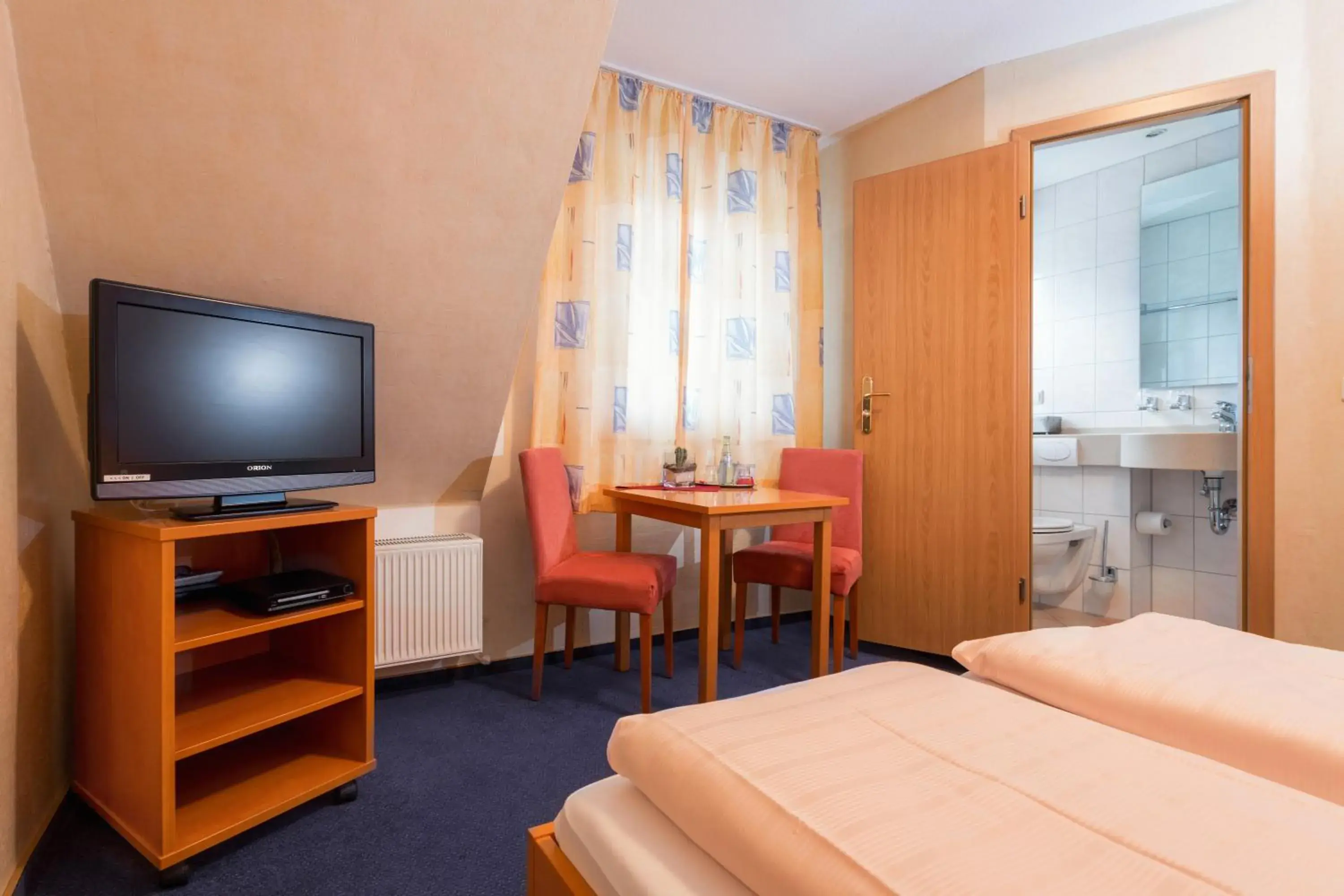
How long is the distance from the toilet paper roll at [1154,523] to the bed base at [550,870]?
3.60 meters

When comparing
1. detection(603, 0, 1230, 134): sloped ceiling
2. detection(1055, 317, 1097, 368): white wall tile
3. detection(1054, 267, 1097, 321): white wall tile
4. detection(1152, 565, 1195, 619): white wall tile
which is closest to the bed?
detection(603, 0, 1230, 134): sloped ceiling

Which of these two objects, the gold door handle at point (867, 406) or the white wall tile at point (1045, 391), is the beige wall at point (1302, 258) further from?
the white wall tile at point (1045, 391)

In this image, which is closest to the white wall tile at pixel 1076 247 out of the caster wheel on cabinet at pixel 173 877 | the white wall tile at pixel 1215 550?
the white wall tile at pixel 1215 550

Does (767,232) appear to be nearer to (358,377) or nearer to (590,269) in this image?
(590,269)

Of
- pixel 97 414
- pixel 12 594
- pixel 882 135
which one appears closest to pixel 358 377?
pixel 97 414

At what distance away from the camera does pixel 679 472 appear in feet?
9.78

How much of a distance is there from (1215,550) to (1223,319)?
3.77 feet

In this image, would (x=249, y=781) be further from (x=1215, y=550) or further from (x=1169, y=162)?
(x=1169, y=162)

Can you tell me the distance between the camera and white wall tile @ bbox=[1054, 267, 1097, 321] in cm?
386

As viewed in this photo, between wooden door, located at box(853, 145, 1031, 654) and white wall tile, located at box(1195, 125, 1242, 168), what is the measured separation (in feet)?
4.56

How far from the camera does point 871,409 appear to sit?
3.26m

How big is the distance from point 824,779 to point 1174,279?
3919 mm

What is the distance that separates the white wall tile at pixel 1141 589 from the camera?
3584mm

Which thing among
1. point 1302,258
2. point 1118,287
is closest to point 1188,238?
point 1118,287
